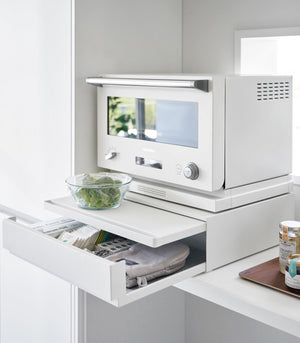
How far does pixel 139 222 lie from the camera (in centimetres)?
138

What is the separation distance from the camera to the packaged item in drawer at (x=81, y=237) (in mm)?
1436

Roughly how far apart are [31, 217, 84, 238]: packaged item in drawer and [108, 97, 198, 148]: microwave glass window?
0.99 ft

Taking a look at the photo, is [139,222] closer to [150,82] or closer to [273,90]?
[150,82]

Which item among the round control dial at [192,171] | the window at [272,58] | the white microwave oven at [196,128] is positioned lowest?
the round control dial at [192,171]

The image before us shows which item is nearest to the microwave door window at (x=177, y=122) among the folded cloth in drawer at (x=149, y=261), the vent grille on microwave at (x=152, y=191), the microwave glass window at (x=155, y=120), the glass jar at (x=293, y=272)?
the microwave glass window at (x=155, y=120)

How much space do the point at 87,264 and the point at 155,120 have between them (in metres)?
0.50

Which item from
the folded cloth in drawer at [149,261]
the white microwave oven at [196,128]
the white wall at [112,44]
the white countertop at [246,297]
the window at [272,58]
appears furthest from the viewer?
the window at [272,58]

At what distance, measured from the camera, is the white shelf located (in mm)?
1288

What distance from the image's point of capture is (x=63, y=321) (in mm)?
1823

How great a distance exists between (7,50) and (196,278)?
3.61 ft

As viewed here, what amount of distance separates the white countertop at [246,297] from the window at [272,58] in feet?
1.87

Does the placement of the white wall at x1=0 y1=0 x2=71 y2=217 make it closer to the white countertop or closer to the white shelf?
the white shelf

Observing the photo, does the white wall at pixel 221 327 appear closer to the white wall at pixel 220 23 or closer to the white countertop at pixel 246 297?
the white countertop at pixel 246 297

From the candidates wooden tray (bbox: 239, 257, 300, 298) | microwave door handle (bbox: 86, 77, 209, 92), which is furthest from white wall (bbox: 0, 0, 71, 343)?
wooden tray (bbox: 239, 257, 300, 298)
